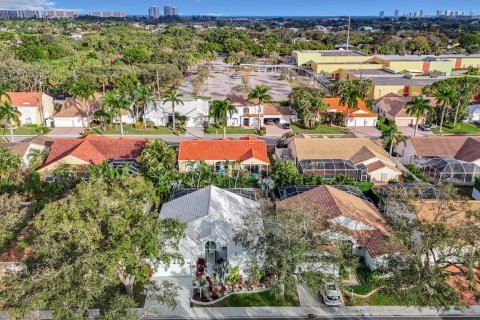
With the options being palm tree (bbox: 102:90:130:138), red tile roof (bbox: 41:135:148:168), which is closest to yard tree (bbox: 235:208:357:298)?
red tile roof (bbox: 41:135:148:168)

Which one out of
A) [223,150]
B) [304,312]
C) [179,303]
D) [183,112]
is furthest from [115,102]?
[304,312]

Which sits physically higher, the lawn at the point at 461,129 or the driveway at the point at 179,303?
the lawn at the point at 461,129

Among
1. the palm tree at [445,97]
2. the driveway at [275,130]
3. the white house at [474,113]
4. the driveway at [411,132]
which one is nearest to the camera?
the palm tree at [445,97]

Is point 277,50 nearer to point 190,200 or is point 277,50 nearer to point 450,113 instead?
point 450,113

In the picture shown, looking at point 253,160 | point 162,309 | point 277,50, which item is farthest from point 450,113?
point 277,50

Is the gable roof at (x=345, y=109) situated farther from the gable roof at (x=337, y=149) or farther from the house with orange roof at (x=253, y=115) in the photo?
the gable roof at (x=337, y=149)

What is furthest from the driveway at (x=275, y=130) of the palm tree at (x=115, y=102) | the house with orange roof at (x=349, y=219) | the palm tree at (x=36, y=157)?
the palm tree at (x=36, y=157)

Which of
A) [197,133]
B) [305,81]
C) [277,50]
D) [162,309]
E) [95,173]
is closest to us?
[162,309]
